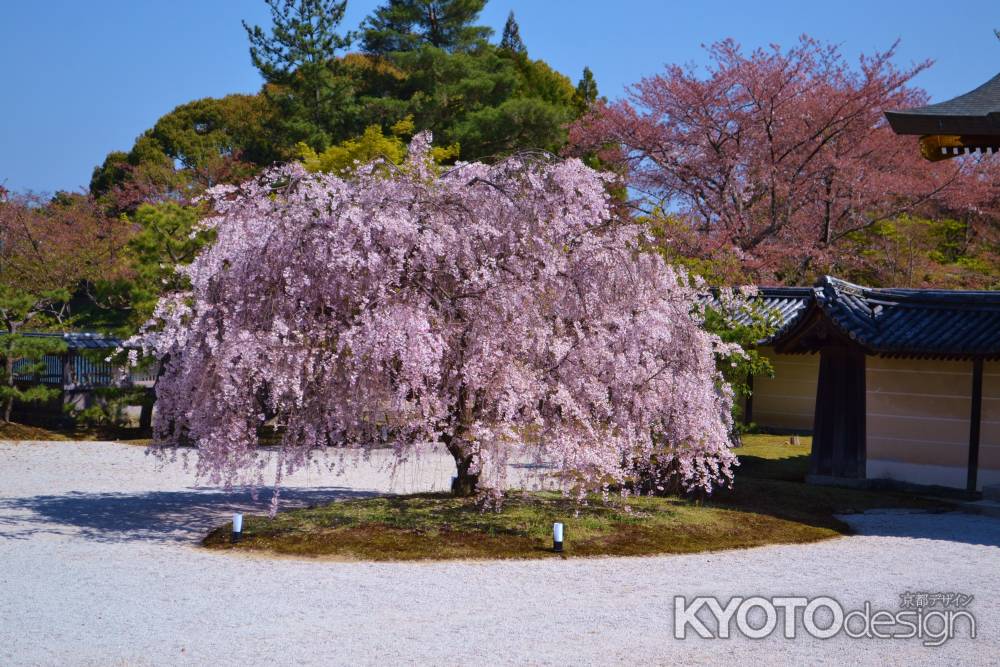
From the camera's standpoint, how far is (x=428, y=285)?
12266 millimetres

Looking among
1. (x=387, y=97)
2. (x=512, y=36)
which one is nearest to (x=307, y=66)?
(x=387, y=97)

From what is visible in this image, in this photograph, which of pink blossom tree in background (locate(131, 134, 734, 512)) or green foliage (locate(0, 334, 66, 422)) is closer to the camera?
pink blossom tree in background (locate(131, 134, 734, 512))

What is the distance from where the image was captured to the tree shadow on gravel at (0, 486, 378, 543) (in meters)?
12.9

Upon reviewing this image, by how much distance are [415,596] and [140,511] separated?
679 cm

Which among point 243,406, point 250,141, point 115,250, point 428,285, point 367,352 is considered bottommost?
point 243,406

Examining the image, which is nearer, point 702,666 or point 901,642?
point 702,666

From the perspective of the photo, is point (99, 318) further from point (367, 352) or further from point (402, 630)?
point (402, 630)

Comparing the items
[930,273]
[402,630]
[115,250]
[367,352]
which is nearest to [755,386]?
[930,273]

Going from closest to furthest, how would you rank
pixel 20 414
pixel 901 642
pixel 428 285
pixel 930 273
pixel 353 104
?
pixel 901 642
pixel 428 285
pixel 20 414
pixel 930 273
pixel 353 104

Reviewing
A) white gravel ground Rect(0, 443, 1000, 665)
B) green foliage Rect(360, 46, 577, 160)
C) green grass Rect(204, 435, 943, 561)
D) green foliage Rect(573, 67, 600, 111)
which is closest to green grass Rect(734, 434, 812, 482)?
green grass Rect(204, 435, 943, 561)

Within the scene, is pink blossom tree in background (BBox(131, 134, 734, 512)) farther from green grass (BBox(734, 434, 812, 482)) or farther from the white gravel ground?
green grass (BBox(734, 434, 812, 482))

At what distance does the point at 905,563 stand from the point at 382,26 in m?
33.7

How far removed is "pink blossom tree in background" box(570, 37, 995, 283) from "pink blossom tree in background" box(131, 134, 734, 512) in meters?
16.0

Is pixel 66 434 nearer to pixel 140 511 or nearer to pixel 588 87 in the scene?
pixel 140 511
